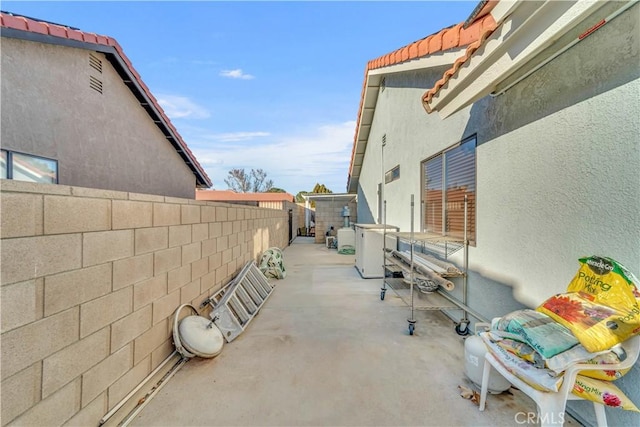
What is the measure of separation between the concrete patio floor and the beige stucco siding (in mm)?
4437

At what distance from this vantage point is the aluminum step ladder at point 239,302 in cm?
320

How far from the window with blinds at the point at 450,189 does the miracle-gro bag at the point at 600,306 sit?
5.13 ft

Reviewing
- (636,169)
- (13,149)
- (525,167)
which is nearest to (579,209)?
(636,169)

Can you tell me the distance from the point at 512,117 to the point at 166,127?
26.0 feet

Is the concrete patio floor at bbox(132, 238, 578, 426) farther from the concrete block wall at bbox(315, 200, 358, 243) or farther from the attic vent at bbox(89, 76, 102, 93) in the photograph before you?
the concrete block wall at bbox(315, 200, 358, 243)

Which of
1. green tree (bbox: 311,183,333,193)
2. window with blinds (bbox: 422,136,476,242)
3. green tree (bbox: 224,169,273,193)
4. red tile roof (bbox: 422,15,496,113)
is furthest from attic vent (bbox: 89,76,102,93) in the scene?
green tree (bbox: 224,169,273,193)

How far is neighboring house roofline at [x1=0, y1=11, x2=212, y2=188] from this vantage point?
3.90 metres

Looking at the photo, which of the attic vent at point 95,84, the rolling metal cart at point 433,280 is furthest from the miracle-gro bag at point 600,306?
the attic vent at point 95,84

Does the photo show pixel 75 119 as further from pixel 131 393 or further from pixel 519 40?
pixel 519 40

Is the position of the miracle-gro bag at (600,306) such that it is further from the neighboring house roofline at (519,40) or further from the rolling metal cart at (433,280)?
the neighboring house roofline at (519,40)

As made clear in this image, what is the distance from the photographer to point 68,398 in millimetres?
1557

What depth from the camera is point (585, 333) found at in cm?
140

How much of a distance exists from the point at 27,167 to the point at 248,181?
30586 millimetres

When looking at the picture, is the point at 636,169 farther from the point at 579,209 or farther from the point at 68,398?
the point at 68,398
